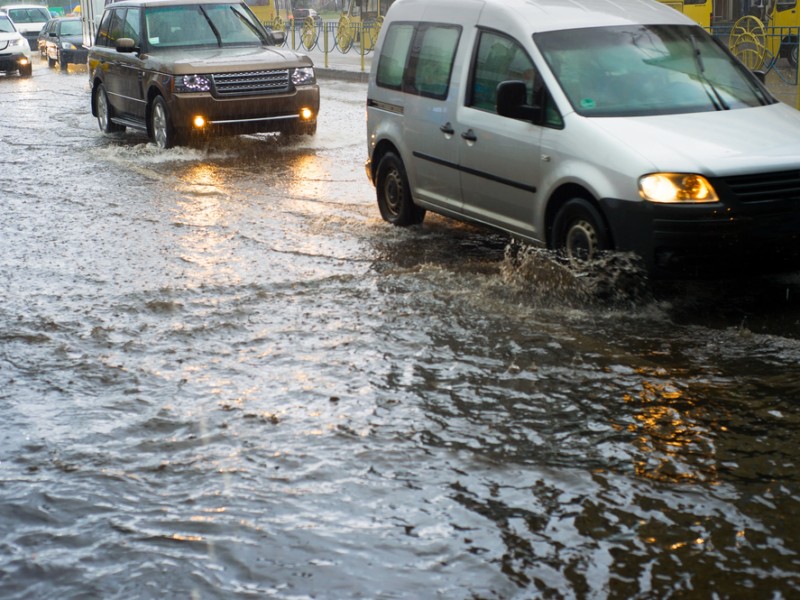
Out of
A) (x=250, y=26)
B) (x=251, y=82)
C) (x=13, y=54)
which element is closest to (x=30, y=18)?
(x=13, y=54)

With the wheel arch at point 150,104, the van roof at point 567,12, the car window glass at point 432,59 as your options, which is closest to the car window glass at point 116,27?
the wheel arch at point 150,104

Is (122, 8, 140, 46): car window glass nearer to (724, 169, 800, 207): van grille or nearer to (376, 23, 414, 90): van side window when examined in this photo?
(376, 23, 414, 90): van side window

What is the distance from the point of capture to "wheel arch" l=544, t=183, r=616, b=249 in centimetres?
720

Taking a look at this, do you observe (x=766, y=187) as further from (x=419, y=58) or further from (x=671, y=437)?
(x=419, y=58)

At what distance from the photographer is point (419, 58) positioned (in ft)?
30.8

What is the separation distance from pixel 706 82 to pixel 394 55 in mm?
2708

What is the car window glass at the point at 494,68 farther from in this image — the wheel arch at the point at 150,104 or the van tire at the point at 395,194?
the wheel arch at the point at 150,104

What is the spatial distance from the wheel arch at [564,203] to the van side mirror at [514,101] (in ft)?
1.74

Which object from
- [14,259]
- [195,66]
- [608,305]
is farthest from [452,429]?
[195,66]

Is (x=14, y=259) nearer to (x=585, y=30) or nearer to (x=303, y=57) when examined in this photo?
(x=585, y=30)

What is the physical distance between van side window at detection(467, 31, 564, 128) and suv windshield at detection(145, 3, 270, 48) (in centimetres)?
834

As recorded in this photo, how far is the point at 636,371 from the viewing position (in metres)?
6.06

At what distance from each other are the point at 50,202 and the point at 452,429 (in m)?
7.46

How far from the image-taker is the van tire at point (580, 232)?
7234 mm
